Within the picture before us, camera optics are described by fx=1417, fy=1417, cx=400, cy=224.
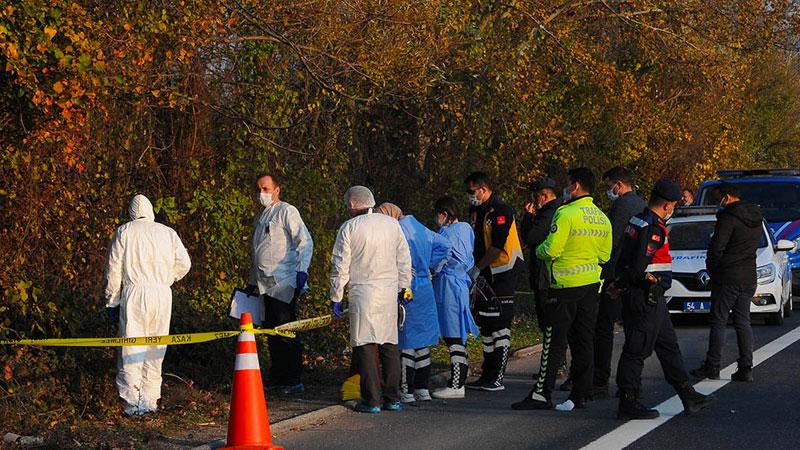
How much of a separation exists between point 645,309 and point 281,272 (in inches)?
129

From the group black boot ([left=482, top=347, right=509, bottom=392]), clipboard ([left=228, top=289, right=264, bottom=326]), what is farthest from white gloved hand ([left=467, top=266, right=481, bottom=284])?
clipboard ([left=228, top=289, right=264, bottom=326])

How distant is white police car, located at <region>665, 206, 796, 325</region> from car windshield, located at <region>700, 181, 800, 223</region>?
3.10 m

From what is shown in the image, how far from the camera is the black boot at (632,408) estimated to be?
34.4ft

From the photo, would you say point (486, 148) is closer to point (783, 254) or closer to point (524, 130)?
point (524, 130)

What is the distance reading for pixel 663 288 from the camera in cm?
1073

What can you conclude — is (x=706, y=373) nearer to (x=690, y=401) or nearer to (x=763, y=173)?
(x=690, y=401)

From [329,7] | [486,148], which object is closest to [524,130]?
[486,148]

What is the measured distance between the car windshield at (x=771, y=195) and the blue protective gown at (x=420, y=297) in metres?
11.7

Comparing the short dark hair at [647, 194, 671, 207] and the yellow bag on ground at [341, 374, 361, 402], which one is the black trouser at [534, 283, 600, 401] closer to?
the short dark hair at [647, 194, 671, 207]

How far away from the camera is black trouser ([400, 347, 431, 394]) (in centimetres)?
1184

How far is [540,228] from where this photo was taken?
486 inches

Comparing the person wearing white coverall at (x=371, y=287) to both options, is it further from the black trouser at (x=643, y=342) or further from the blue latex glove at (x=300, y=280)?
the black trouser at (x=643, y=342)

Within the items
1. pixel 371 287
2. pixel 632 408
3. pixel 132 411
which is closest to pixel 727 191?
pixel 632 408

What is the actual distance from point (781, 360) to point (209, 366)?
225 inches
